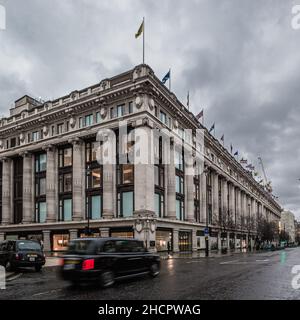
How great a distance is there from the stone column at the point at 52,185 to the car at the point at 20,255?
2806 cm

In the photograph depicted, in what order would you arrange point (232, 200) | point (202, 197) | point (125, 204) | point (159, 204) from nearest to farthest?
point (125, 204) → point (159, 204) → point (202, 197) → point (232, 200)

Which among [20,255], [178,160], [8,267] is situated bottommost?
[8,267]

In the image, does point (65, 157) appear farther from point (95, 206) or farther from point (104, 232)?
point (104, 232)

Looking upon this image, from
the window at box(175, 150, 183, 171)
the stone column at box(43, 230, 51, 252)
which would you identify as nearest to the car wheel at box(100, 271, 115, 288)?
the window at box(175, 150, 183, 171)

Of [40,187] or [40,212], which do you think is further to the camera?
[40,187]

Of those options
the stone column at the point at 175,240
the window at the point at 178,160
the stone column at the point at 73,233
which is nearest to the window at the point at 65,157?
the stone column at the point at 73,233

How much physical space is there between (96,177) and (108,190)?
11.4 feet

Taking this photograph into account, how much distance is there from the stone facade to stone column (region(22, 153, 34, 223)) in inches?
5.6

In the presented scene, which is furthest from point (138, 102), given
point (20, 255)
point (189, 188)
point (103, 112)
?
point (20, 255)

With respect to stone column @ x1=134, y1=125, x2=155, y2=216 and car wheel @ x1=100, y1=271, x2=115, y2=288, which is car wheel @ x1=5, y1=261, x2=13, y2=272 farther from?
stone column @ x1=134, y1=125, x2=155, y2=216

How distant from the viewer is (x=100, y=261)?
12273 millimetres

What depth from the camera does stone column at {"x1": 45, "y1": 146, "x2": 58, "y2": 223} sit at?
48.0 metres

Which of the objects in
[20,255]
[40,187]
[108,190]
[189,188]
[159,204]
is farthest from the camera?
[189,188]
